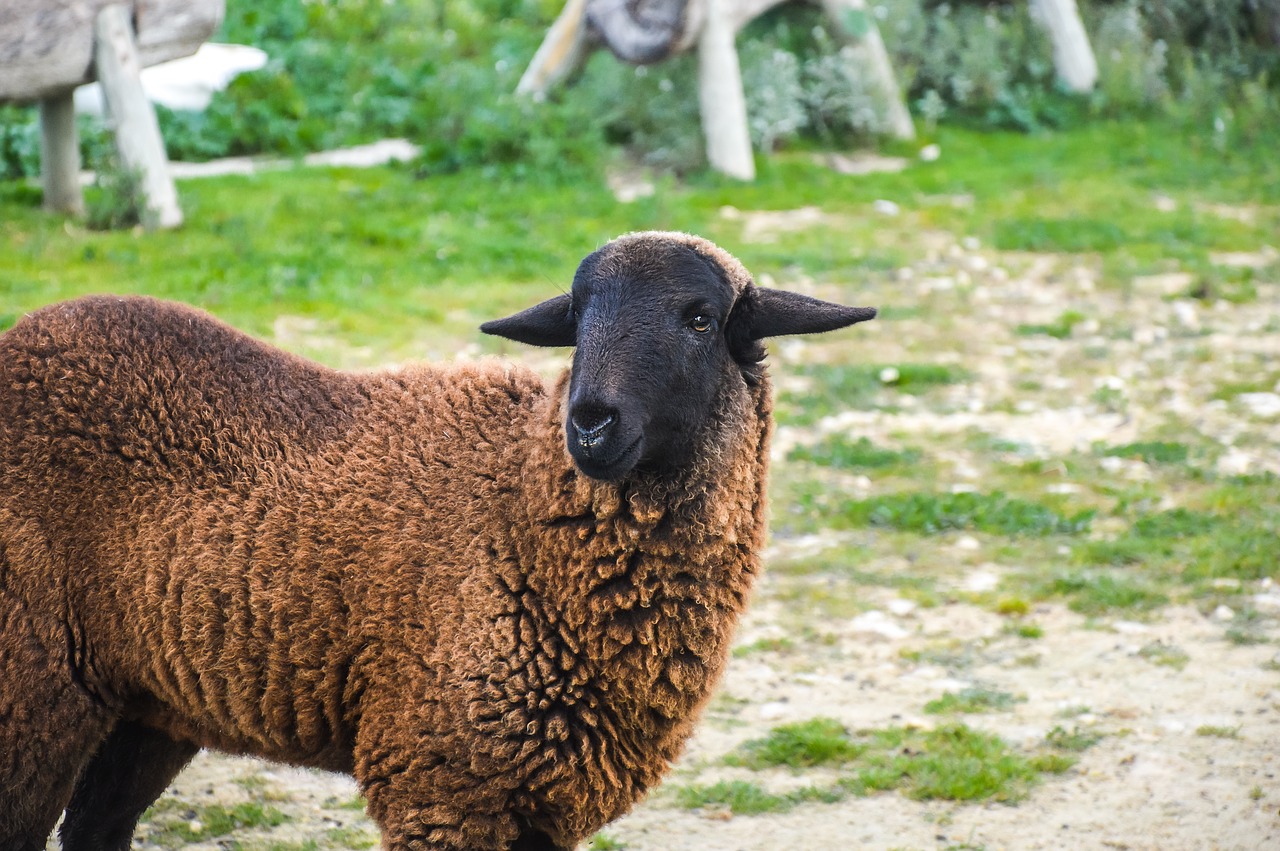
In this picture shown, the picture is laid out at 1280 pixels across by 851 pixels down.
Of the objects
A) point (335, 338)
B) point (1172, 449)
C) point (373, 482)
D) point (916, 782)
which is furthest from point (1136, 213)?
point (373, 482)

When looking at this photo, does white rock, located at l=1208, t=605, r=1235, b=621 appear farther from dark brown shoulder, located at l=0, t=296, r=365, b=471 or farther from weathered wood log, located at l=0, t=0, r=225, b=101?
weathered wood log, located at l=0, t=0, r=225, b=101

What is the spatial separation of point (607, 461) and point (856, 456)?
5.06 metres

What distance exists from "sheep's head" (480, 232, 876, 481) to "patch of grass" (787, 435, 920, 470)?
4438 millimetres

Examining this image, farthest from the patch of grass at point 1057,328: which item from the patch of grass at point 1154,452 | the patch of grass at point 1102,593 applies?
the patch of grass at point 1102,593

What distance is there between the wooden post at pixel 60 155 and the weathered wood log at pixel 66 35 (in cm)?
42

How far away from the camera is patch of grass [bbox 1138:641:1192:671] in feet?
20.8

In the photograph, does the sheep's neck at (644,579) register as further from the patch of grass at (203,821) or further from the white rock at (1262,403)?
the white rock at (1262,403)

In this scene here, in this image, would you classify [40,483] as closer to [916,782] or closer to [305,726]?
[305,726]

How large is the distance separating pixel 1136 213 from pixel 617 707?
35.5 feet

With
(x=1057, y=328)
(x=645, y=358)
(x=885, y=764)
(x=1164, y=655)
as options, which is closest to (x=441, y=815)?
(x=645, y=358)

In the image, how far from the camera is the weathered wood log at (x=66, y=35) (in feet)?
31.5

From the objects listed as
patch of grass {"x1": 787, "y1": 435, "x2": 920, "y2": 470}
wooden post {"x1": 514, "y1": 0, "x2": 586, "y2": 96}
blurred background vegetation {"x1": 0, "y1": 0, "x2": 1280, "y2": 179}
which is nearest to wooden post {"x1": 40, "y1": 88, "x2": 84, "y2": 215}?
blurred background vegetation {"x1": 0, "y1": 0, "x2": 1280, "y2": 179}

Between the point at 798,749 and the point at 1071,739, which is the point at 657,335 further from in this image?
the point at 1071,739

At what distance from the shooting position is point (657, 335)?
13.0 feet
